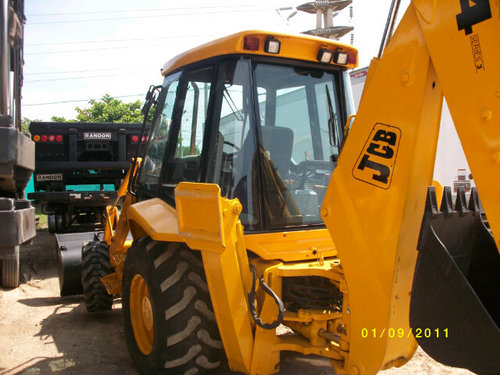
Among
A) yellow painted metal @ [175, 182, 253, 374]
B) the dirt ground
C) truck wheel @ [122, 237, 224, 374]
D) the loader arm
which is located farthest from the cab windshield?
the dirt ground

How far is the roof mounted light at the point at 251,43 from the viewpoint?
300 cm

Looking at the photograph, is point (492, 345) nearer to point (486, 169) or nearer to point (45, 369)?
point (486, 169)

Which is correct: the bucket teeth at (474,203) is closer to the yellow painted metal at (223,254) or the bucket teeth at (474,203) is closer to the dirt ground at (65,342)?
the yellow painted metal at (223,254)

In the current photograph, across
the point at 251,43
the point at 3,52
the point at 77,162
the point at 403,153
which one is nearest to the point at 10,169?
the point at 3,52

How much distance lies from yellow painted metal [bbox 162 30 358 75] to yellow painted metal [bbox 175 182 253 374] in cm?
94

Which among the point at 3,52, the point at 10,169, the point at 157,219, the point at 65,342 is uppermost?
the point at 3,52

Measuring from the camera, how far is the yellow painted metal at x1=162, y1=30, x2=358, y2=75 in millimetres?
3018

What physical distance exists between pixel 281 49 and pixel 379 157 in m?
1.20

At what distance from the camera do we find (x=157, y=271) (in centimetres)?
311

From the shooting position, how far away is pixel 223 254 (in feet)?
8.91

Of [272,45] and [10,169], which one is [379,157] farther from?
[10,169]

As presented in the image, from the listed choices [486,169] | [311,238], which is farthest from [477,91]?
[311,238]

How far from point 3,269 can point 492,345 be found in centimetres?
592
